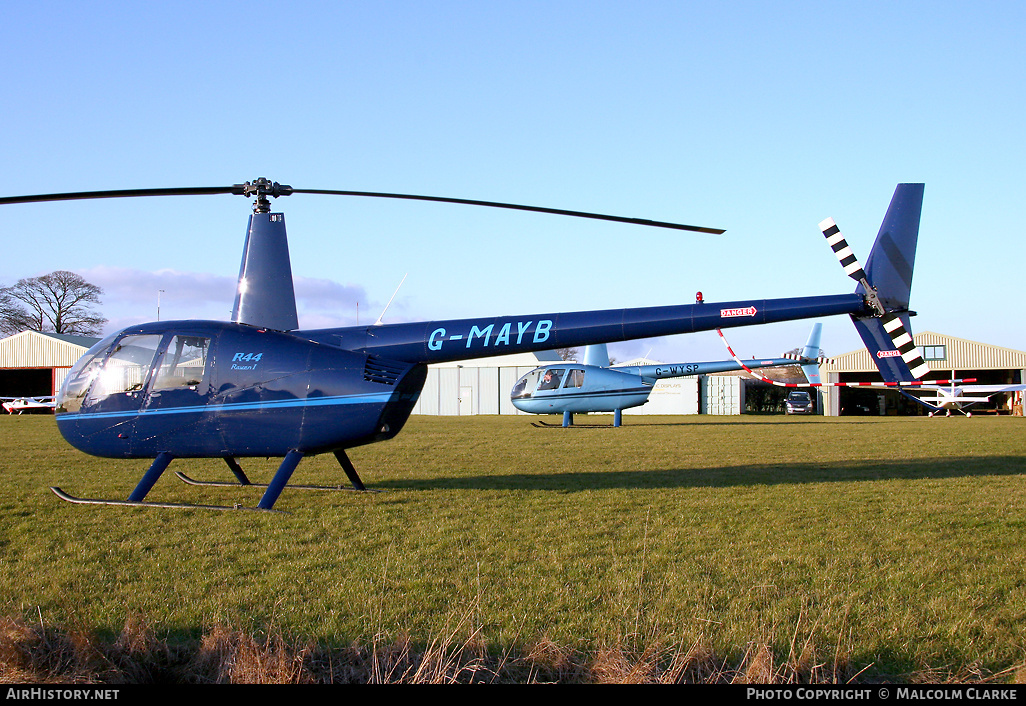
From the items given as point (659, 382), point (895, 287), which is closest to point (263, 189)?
point (895, 287)

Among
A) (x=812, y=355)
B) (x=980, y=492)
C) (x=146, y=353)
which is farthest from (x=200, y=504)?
(x=812, y=355)

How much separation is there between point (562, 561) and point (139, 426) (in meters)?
6.10

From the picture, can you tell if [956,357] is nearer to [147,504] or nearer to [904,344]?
[904,344]

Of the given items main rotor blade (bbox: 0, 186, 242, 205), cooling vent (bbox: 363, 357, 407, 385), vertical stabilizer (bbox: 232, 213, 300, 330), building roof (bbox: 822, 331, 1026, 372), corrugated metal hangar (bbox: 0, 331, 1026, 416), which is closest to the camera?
main rotor blade (bbox: 0, 186, 242, 205)

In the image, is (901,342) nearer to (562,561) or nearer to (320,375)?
(562,561)

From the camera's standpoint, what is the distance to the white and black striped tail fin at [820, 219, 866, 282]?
963 cm

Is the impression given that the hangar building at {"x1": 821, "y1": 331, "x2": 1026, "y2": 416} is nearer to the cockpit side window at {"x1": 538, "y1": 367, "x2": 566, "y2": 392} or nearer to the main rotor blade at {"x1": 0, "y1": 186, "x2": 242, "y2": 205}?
the cockpit side window at {"x1": 538, "y1": 367, "x2": 566, "y2": 392}

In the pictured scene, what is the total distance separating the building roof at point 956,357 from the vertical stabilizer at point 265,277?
172 ft

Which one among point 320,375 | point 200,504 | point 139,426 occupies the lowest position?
point 200,504

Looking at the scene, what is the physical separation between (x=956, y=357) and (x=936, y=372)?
3147mm

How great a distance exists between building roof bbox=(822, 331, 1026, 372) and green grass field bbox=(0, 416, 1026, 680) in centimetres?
4934

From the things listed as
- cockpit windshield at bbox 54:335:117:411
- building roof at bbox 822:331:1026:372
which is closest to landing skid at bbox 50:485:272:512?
cockpit windshield at bbox 54:335:117:411

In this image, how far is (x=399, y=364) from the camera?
31.6ft

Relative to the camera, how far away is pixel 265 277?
9812mm
